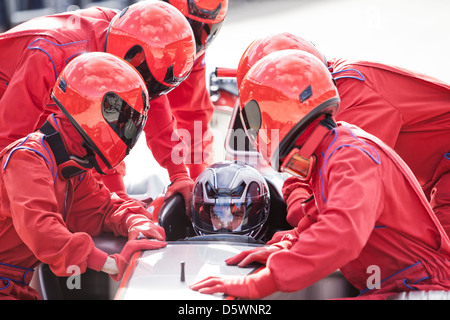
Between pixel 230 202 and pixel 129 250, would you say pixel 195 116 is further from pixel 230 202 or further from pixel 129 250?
pixel 129 250

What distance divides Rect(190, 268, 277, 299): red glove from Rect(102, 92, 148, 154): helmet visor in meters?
0.91

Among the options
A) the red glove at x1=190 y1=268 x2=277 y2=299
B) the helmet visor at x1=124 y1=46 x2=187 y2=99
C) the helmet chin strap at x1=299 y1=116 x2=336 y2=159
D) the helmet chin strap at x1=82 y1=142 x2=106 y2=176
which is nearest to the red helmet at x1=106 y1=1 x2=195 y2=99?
the helmet visor at x1=124 y1=46 x2=187 y2=99

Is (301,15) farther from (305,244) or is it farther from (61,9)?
(305,244)

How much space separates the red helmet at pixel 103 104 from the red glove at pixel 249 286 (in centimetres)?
90

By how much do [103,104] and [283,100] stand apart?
87 cm

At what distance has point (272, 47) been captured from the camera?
354cm

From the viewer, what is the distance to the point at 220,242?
123 inches

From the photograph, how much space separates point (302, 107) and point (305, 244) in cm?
60

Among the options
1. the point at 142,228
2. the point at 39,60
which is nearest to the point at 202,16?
the point at 39,60

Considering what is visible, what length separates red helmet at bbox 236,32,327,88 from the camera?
353cm

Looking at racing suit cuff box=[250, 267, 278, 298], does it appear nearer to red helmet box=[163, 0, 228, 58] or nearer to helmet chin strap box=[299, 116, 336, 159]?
helmet chin strap box=[299, 116, 336, 159]

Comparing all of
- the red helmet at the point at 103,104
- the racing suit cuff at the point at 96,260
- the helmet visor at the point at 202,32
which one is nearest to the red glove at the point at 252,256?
the racing suit cuff at the point at 96,260

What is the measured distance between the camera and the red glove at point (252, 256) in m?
2.77

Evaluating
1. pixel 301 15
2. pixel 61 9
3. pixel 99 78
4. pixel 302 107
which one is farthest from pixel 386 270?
pixel 301 15
